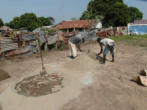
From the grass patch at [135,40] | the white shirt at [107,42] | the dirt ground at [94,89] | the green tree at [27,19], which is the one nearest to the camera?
the dirt ground at [94,89]

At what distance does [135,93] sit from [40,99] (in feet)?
7.22

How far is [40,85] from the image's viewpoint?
4.20m

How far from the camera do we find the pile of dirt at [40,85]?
12.6 feet

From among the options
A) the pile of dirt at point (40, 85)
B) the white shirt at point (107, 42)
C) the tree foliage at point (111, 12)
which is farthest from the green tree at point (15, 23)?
the pile of dirt at point (40, 85)

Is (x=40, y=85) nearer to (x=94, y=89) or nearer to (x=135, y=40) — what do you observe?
(x=94, y=89)

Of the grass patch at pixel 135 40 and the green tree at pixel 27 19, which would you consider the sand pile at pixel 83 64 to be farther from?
the green tree at pixel 27 19

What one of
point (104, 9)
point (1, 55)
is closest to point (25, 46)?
point (1, 55)

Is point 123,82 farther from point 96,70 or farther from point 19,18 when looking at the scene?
point 19,18

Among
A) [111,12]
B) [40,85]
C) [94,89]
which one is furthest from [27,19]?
[94,89]

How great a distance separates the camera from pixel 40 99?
347cm

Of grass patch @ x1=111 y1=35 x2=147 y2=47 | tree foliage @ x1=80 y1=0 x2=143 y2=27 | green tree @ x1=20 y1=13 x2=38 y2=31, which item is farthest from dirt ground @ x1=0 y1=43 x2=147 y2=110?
green tree @ x1=20 y1=13 x2=38 y2=31

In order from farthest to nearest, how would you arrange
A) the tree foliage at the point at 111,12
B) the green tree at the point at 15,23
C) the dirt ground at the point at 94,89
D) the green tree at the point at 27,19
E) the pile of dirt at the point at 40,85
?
1. the green tree at the point at 15,23
2. the green tree at the point at 27,19
3. the tree foliage at the point at 111,12
4. the pile of dirt at the point at 40,85
5. the dirt ground at the point at 94,89

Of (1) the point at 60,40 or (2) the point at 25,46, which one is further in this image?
(1) the point at 60,40

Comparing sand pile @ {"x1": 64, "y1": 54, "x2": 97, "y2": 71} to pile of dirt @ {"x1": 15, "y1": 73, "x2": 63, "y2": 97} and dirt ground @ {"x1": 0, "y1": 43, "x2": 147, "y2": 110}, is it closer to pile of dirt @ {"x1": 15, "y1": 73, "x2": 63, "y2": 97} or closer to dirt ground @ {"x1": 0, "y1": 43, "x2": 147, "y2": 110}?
dirt ground @ {"x1": 0, "y1": 43, "x2": 147, "y2": 110}
